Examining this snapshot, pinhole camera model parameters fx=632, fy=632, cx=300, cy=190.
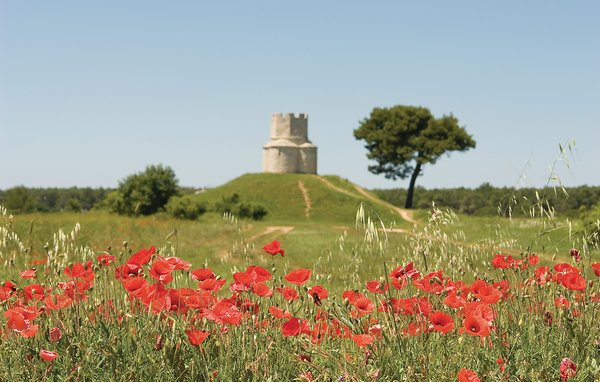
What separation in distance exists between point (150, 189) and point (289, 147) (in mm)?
24540

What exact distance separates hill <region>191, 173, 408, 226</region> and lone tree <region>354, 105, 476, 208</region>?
382 cm

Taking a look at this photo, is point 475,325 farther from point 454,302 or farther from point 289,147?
point 289,147

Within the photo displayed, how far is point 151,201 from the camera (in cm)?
4066

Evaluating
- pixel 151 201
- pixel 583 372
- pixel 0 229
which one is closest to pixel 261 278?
pixel 583 372

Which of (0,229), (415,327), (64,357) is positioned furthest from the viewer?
(0,229)

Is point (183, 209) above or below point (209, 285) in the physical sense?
above

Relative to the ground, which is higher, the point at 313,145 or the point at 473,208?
the point at 313,145

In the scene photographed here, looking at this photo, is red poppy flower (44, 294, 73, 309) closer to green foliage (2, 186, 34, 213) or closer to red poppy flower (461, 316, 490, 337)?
red poppy flower (461, 316, 490, 337)

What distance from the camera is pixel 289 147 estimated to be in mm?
63000

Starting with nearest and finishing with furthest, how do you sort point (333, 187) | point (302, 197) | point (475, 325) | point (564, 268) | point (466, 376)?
point (466, 376) → point (475, 325) → point (564, 268) → point (302, 197) → point (333, 187)

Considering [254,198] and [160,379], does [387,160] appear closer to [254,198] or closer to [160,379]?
[254,198]

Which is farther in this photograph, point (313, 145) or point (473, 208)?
point (473, 208)

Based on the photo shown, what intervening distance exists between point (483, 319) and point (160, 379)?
1.96 meters

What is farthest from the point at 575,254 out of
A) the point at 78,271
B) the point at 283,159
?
the point at 283,159
